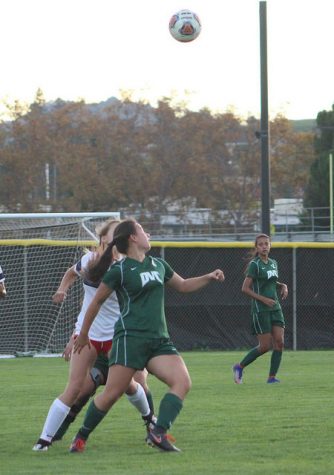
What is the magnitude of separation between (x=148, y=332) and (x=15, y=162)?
161 feet

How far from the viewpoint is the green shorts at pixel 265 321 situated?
52.1ft

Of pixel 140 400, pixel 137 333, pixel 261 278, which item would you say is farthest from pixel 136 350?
pixel 261 278

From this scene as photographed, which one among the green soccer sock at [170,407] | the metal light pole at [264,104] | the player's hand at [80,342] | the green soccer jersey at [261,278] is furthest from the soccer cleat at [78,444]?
the metal light pole at [264,104]

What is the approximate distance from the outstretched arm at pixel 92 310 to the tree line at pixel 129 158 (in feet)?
159

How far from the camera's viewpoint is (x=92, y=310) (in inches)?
347

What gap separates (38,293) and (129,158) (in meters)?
37.2

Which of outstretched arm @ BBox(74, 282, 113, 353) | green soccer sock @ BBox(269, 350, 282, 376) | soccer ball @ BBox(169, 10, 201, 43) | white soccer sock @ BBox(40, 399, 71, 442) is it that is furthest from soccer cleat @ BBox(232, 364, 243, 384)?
soccer ball @ BBox(169, 10, 201, 43)

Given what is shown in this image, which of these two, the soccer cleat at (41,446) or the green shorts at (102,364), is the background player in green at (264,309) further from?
the soccer cleat at (41,446)

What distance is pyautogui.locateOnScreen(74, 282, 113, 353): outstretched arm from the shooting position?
28.8 feet

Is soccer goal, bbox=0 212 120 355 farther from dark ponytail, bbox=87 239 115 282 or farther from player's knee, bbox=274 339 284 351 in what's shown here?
dark ponytail, bbox=87 239 115 282

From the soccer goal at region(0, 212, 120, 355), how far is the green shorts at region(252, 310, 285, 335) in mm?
7970

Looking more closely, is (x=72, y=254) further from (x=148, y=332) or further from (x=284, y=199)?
(x=284, y=199)

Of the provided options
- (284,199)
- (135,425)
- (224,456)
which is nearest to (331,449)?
(224,456)

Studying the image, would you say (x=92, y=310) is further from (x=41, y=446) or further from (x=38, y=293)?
(x=38, y=293)
